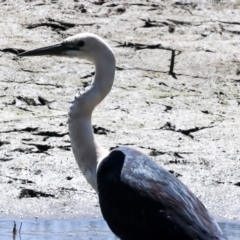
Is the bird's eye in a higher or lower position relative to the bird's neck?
higher

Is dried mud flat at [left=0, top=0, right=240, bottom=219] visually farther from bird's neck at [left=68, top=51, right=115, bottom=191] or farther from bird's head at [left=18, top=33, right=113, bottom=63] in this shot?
bird's head at [left=18, top=33, right=113, bottom=63]

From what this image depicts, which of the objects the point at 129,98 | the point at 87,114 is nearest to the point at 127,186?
the point at 87,114

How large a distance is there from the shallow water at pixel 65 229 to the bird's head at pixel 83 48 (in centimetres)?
111

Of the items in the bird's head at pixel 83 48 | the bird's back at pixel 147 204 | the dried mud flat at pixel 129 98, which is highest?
the bird's head at pixel 83 48

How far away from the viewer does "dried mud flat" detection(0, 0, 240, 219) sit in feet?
26.4

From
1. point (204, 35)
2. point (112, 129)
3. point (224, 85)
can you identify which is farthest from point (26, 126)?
point (204, 35)

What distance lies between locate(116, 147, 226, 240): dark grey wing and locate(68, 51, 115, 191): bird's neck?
312 mm

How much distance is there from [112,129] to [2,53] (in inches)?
77.4

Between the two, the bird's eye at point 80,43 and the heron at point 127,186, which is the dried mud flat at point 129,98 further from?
the bird's eye at point 80,43

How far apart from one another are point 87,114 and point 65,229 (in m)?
0.91

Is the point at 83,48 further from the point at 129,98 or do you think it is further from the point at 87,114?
the point at 129,98

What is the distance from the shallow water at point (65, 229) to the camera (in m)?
7.02

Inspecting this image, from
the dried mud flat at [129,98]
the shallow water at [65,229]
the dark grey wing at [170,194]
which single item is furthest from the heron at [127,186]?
the dried mud flat at [129,98]

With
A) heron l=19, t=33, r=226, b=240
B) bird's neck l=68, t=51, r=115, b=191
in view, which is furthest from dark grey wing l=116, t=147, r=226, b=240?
bird's neck l=68, t=51, r=115, b=191
